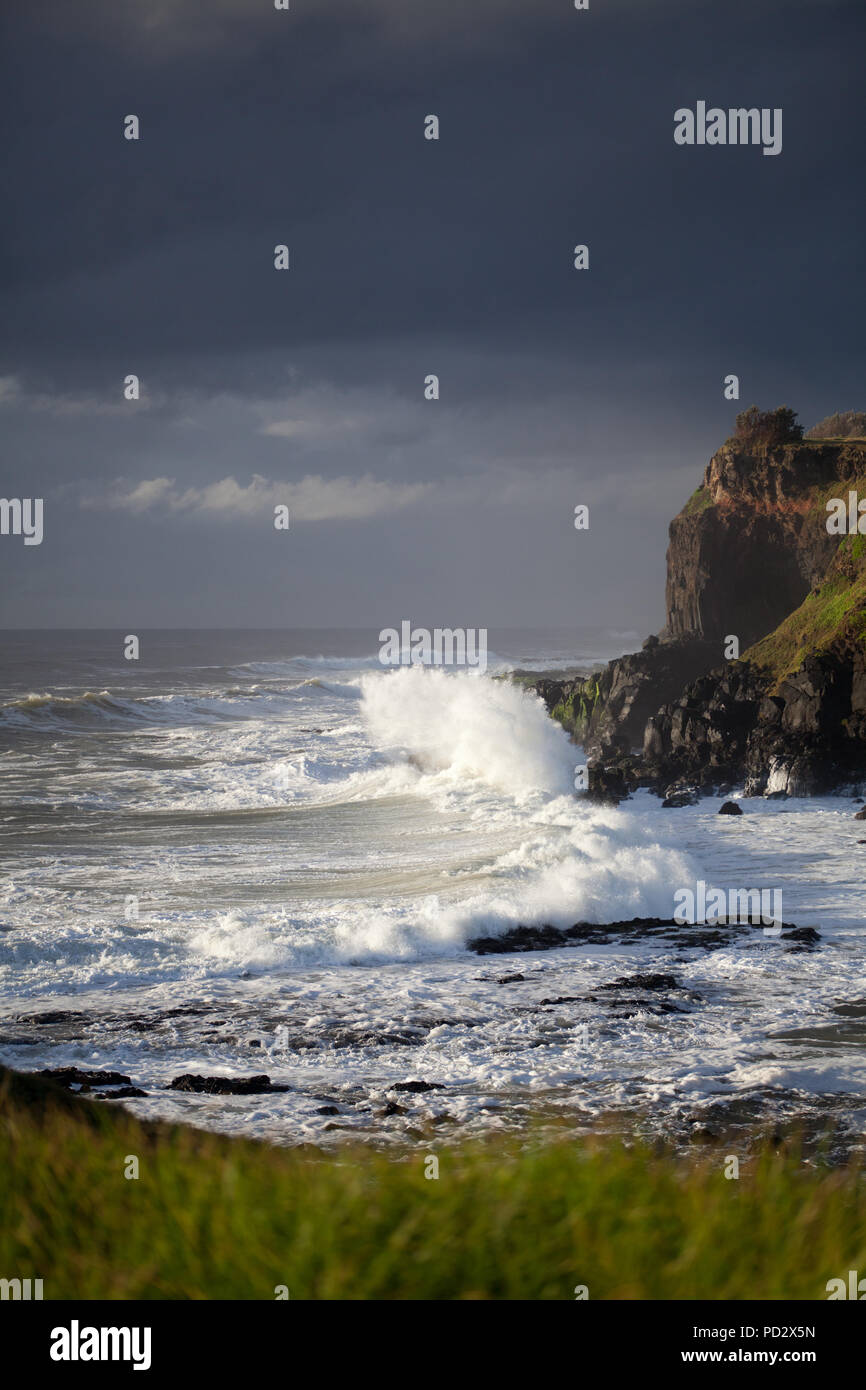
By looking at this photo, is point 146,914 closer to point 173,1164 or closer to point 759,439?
point 173,1164

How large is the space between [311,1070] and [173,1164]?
840 cm

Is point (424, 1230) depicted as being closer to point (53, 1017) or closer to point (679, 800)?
point (53, 1017)

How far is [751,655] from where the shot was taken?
4072 cm

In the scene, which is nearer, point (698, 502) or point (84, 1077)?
point (84, 1077)

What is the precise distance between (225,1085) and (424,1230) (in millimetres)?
8574

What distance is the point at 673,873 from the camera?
2025cm

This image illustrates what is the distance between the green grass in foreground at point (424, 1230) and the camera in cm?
250

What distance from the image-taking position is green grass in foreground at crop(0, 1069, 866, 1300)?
2498mm

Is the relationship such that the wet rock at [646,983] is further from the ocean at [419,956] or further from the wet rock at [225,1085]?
the wet rock at [225,1085]

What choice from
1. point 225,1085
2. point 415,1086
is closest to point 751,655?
point 415,1086

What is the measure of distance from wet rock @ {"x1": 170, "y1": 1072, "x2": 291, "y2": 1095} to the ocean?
12 cm

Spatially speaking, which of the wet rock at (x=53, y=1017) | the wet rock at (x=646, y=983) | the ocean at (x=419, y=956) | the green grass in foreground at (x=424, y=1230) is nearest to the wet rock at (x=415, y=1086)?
the ocean at (x=419, y=956)

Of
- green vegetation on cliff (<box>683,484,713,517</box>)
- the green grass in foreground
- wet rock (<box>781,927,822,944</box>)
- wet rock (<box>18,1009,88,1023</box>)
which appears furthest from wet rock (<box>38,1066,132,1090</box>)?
green vegetation on cliff (<box>683,484,713,517</box>)

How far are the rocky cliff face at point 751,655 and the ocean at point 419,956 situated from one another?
2.94m
